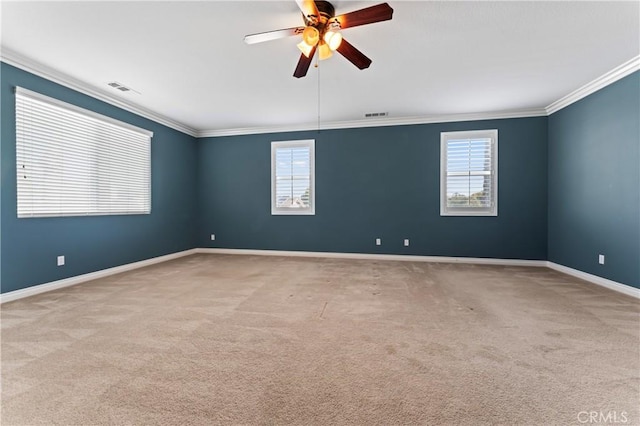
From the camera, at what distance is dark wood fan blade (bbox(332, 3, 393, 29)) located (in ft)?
6.39

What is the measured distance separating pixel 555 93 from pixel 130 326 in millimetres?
6279

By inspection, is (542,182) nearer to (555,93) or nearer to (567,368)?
(555,93)

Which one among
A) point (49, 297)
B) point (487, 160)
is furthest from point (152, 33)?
point (487, 160)

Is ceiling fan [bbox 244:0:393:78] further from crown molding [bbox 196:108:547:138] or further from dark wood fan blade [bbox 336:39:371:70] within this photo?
crown molding [bbox 196:108:547:138]

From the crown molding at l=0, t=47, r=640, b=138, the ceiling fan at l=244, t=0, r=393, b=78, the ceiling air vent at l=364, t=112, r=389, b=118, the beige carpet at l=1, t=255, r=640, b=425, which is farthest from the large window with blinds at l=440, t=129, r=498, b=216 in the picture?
the ceiling fan at l=244, t=0, r=393, b=78

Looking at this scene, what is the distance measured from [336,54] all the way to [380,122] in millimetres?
2690

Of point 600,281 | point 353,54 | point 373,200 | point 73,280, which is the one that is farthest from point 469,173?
point 73,280

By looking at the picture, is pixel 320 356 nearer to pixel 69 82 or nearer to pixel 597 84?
pixel 69 82

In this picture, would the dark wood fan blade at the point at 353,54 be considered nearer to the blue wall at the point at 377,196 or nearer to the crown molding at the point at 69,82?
the blue wall at the point at 377,196

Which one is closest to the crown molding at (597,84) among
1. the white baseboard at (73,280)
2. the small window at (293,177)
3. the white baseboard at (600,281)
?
the white baseboard at (600,281)

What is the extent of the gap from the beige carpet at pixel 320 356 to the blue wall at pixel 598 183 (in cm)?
66

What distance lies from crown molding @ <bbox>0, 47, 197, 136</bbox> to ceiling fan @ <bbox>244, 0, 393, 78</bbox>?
9.70ft

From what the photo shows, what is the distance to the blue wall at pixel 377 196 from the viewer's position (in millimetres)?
5004

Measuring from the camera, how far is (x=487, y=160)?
514 centimetres
